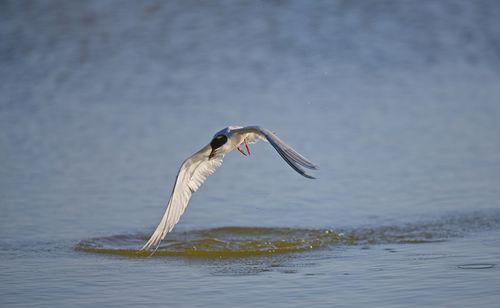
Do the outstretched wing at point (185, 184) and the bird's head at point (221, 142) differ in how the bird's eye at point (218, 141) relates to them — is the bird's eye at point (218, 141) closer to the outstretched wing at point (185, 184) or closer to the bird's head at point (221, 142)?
the bird's head at point (221, 142)

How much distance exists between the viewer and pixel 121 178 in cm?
1267

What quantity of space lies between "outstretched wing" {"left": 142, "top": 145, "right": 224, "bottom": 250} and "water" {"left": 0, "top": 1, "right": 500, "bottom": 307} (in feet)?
1.67

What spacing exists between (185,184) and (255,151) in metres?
4.29

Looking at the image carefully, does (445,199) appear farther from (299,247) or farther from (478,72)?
(478,72)

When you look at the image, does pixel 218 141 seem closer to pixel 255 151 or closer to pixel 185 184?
pixel 185 184

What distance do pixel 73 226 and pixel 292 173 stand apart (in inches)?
119

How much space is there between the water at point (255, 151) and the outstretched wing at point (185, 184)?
0.51m

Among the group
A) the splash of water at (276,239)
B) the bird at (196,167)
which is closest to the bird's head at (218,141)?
the bird at (196,167)

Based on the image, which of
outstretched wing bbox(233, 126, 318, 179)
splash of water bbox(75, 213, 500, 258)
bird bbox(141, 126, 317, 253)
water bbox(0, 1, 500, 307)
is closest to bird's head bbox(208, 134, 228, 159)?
bird bbox(141, 126, 317, 253)

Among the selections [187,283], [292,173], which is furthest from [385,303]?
[292,173]

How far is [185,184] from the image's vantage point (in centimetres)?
950

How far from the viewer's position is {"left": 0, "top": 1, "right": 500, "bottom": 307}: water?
897 centimetres

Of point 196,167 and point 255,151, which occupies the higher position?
point 255,151

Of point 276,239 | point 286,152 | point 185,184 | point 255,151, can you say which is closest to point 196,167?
point 185,184
